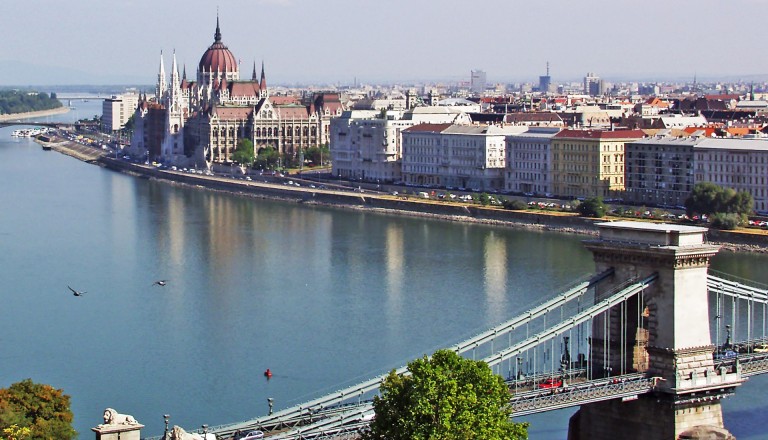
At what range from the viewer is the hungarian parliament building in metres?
61.0

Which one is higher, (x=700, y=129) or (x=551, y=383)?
(x=700, y=129)

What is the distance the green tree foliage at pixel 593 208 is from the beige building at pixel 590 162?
3.34 metres

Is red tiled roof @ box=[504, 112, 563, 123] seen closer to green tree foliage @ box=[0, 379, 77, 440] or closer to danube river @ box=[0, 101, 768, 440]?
danube river @ box=[0, 101, 768, 440]

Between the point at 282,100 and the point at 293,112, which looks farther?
the point at 282,100

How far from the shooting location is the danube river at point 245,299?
1733 centimetres

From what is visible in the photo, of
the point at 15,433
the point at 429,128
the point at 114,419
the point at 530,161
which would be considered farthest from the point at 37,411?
the point at 429,128

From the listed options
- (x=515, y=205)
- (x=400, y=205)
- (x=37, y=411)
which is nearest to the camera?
(x=37, y=411)

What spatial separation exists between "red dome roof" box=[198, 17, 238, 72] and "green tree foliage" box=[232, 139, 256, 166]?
9.74m

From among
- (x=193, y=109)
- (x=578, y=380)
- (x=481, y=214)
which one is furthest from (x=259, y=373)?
(x=193, y=109)

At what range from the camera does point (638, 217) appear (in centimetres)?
3434

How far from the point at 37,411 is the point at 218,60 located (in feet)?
187

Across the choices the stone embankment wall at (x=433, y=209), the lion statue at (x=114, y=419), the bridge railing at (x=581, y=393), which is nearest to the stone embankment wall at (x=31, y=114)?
the stone embankment wall at (x=433, y=209)

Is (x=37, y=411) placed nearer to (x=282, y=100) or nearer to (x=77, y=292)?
(x=77, y=292)

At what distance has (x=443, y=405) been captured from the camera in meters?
11.0
